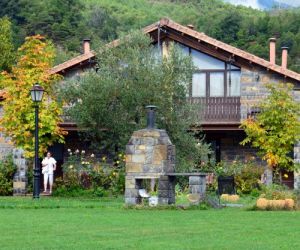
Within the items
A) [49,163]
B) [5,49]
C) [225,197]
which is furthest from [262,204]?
[5,49]

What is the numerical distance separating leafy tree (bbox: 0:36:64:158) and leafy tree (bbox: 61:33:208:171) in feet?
4.99

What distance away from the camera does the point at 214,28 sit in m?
69.9

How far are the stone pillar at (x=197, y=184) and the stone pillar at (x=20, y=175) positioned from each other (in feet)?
37.2

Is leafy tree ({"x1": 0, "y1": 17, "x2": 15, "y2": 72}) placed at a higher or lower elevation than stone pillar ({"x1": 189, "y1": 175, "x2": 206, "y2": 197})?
higher

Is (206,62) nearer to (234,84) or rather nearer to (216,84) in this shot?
(216,84)

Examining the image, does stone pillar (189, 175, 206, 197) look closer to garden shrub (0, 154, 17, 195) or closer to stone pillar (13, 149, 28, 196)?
stone pillar (13, 149, 28, 196)

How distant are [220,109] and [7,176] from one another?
30.0 feet

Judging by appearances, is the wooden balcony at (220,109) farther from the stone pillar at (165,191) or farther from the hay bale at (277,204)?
the hay bale at (277,204)

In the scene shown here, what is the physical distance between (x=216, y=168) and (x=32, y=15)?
41.0m

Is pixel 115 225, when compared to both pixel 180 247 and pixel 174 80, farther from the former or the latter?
pixel 174 80

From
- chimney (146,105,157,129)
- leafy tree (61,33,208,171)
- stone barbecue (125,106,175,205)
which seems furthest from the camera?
leafy tree (61,33,208,171)

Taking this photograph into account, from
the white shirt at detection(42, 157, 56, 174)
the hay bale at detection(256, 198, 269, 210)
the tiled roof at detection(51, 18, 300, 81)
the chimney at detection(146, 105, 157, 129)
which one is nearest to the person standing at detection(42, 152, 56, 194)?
the white shirt at detection(42, 157, 56, 174)

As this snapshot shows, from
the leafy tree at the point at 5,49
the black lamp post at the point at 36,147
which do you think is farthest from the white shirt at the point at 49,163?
the leafy tree at the point at 5,49

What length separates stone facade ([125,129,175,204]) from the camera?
23672mm
